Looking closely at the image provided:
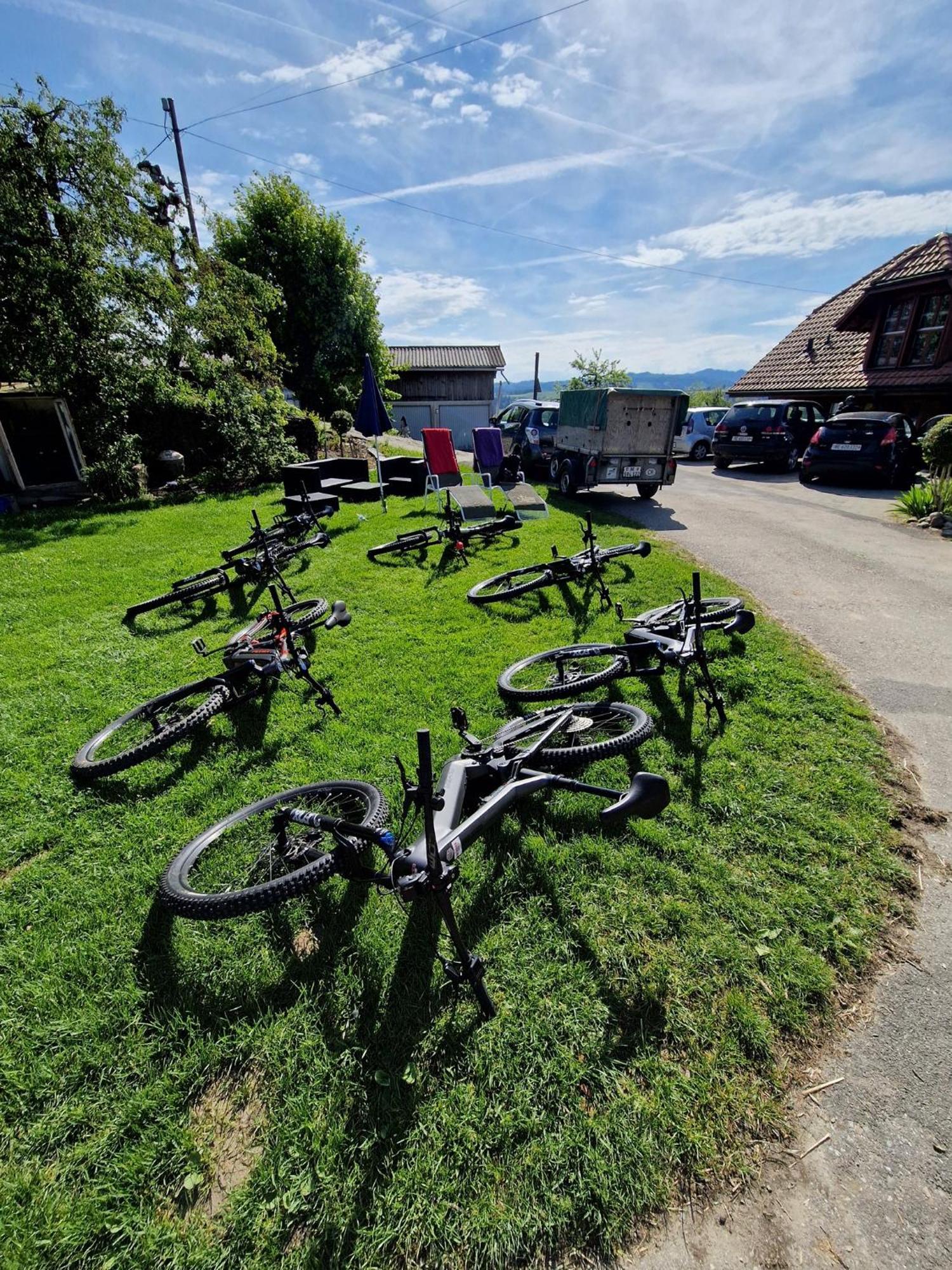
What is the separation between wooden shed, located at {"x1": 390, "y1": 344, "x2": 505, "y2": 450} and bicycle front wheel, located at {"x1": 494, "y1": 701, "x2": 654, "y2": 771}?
3322 centimetres

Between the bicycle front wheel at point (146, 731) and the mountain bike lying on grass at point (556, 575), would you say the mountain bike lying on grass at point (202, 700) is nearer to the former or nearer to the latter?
the bicycle front wheel at point (146, 731)

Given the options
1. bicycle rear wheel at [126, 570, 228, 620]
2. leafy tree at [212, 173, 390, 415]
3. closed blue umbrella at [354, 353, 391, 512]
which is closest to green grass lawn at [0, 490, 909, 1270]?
bicycle rear wheel at [126, 570, 228, 620]

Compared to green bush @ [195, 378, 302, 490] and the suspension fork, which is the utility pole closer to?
green bush @ [195, 378, 302, 490]

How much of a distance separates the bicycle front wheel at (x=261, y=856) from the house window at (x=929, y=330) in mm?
19449

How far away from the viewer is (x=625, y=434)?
32.8 ft

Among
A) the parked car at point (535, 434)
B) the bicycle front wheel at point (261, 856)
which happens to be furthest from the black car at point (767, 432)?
the bicycle front wheel at point (261, 856)

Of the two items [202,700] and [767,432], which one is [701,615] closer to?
[202,700]

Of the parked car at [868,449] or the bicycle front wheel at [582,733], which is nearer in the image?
the bicycle front wheel at [582,733]

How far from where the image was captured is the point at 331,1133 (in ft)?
5.75

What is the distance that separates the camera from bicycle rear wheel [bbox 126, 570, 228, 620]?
5.98 metres

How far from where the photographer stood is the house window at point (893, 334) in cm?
1533

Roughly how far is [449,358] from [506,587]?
36.3 meters

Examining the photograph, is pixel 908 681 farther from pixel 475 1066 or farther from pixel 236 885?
pixel 236 885

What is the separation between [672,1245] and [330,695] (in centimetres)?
315
